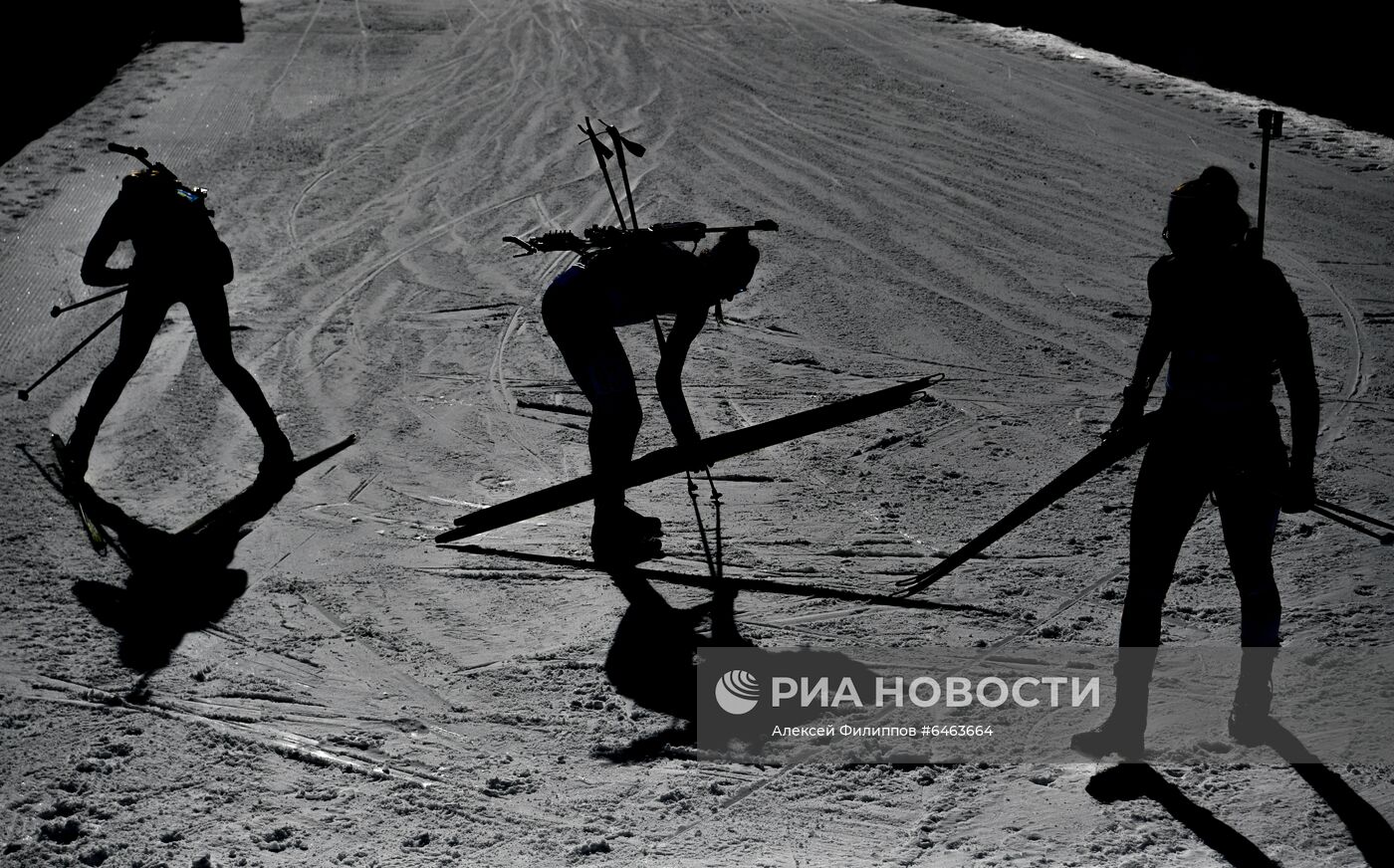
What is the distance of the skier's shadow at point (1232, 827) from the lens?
3982 mm

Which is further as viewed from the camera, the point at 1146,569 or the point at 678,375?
the point at 678,375

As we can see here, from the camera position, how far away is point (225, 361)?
23.7ft

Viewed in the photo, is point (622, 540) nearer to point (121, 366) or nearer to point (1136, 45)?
point (121, 366)

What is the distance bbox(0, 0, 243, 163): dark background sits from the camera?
582 inches

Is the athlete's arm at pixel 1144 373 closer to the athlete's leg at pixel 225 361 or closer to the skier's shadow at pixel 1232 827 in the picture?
the skier's shadow at pixel 1232 827

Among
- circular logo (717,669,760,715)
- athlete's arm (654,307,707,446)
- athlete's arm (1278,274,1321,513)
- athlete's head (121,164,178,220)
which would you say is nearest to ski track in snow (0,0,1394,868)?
circular logo (717,669,760,715)

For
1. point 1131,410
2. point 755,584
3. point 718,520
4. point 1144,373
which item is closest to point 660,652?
point 755,584

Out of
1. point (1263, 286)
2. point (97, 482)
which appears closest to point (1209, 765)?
point (1263, 286)

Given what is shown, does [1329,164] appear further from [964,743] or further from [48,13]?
[48,13]

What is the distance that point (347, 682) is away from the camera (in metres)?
5.32

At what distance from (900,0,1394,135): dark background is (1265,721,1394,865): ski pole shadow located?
1127 centimetres

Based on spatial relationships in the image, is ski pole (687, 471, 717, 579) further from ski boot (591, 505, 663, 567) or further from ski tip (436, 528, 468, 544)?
ski tip (436, 528, 468, 544)

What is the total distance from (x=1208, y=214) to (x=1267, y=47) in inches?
564

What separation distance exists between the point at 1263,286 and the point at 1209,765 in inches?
70.2
